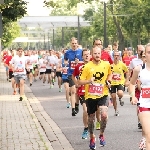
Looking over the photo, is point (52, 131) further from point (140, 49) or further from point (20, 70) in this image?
point (20, 70)

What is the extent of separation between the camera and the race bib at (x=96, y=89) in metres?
11.2

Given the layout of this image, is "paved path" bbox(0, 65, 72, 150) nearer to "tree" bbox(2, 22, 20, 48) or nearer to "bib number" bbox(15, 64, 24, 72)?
"bib number" bbox(15, 64, 24, 72)

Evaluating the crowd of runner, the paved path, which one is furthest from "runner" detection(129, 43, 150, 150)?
the paved path

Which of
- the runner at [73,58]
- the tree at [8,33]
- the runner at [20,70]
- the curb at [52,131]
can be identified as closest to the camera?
the curb at [52,131]

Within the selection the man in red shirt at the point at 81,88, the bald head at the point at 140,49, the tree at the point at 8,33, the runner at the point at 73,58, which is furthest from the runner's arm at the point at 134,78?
the tree at the point at 8,33

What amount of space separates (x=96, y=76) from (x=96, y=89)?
0.22m

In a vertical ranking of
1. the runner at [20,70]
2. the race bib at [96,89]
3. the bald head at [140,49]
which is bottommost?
the runner at [20,70]

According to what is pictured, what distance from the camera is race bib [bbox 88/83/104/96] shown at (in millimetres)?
11164

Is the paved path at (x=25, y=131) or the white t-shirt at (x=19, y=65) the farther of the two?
the white t-shirt at (x=19, y=65)

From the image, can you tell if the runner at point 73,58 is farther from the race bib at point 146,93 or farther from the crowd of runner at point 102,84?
the race bib at point 146,93

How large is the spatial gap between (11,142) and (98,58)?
2.08 meters

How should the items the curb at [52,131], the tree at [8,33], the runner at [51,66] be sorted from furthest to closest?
the tree at [8,33], the runner at [51,66], the curb at [52,131]

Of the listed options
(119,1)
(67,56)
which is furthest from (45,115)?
(119,1)

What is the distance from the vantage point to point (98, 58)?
11.1 metres
